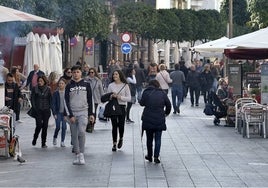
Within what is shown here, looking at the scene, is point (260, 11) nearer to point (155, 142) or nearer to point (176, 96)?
point (176, 96)

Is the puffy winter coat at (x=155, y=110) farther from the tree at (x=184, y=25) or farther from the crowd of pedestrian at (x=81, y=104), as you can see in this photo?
the tree at (x=184, y=25)

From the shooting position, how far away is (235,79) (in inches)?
1059

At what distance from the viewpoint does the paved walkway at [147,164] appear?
13.4 m

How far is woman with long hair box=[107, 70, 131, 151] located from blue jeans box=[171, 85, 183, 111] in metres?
11.4

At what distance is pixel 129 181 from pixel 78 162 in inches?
93.4

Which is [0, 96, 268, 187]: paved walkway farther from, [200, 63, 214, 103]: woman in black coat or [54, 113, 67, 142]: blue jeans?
[200, 63, 214, 103]: woman in black coat

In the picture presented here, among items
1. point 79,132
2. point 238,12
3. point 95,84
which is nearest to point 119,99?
point 79,132

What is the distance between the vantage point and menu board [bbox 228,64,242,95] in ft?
87.6

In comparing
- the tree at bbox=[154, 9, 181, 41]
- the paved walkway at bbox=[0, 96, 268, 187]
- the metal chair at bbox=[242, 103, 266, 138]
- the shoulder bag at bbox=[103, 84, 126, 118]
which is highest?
the tree at bbox=[154, 9, 181, 41]

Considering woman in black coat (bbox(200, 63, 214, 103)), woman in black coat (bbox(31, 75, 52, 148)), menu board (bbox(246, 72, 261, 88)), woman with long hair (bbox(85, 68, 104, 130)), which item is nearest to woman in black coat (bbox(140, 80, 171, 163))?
woman in black coat (bbox(31, 75, 52, 148))

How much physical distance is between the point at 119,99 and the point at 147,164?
261 cm

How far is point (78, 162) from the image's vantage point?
610 inches

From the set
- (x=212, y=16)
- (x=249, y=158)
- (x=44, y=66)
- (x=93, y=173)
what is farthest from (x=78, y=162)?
(x=212, y=16)

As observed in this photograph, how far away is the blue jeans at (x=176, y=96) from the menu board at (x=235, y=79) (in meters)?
3.05
